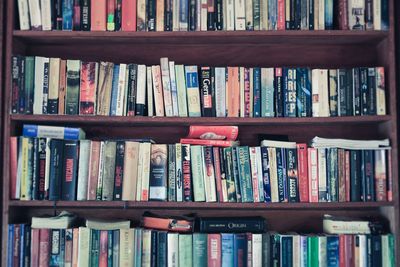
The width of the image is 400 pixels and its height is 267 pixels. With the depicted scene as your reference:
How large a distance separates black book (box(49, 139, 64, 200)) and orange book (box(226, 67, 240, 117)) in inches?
25.7

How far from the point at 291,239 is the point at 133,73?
0.86 meters

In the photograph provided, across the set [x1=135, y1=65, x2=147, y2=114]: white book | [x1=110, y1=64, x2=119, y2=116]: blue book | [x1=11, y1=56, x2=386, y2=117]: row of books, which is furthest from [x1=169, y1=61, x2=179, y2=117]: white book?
[x1=110, y1=64, x2=119, y2=116]: blue book

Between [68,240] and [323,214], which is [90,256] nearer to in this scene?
[68,240]

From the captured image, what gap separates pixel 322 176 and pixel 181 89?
0.63 meters

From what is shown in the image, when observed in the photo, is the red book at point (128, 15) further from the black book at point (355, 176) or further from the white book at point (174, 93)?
the black book at point (355, 176)

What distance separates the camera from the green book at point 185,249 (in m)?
2.36

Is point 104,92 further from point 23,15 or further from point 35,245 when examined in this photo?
point 35,245

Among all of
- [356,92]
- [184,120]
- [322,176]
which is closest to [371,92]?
[356,92]

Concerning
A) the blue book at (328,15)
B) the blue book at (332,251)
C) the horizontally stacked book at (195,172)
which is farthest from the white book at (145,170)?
the blue book at (328,15)

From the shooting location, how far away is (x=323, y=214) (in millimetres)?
2564

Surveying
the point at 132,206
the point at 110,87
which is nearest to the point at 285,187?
the point at 132,206

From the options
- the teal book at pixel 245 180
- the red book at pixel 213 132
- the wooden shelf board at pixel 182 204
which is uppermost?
the red book at pixel 213 132

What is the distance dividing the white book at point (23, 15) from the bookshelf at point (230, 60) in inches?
0.9

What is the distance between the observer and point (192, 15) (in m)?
2.42
